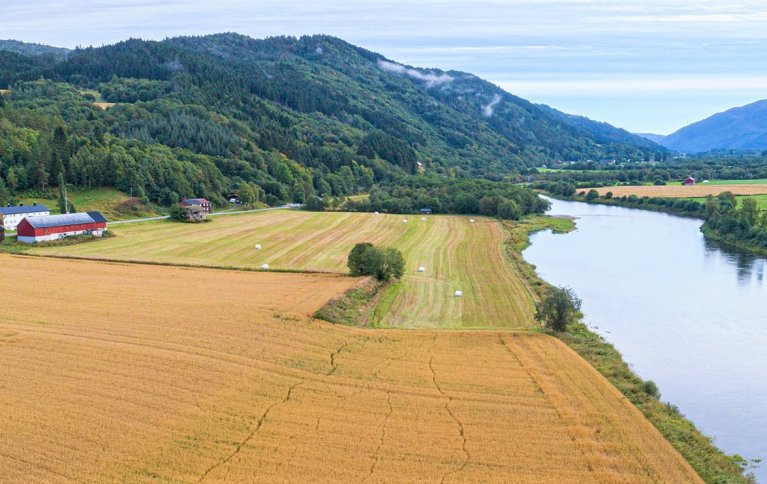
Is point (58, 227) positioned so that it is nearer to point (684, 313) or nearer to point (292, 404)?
point (292, 404)

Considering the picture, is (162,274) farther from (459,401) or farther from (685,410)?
(685,410)

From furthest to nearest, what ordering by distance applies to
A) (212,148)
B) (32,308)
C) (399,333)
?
1. (212,148)
2. (32,308)
3. (399,333)

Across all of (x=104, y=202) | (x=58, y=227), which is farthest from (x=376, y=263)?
(x=104, y=202)

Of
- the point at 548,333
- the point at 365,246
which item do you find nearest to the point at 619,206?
the point at 365,246

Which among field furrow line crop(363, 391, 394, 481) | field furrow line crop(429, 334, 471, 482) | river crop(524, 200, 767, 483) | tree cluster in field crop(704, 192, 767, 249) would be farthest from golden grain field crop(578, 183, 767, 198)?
field furrow line crop(363, 391, 394, 481)

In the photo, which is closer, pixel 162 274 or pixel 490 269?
pixel 162 274

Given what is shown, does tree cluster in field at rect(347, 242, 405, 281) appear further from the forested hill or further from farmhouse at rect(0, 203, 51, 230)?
the forested hill

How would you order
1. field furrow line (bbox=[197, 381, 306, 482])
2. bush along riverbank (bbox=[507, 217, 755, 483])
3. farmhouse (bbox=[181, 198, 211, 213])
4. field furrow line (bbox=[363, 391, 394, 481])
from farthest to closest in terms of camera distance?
farmhouse (bbox=[181, 198, 211, 213])
bush along riverbank (bbox=[507, 217, 755, 483])
field furrow line (bbox=[363, 391, 394, 481])
field furrow line (bbox=[197, 381, 306, 482])
